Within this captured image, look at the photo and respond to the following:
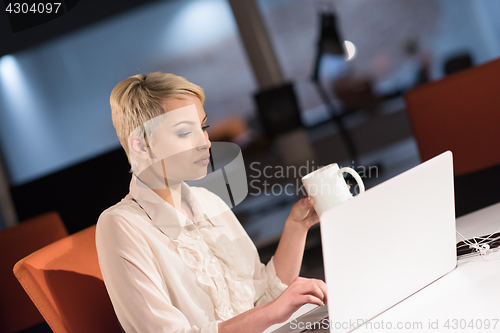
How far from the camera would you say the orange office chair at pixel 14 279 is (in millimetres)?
1907

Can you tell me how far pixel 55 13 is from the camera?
5.89 feet

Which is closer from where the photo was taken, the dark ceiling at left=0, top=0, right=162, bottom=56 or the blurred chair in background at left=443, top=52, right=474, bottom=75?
the dark ceiling at left=0, top=0, right=162, bottom=56

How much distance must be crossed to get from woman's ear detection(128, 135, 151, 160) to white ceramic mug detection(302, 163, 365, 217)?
1.33ft

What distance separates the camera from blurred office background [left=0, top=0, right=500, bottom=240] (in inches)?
136

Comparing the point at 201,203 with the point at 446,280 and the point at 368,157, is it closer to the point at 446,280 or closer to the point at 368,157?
the point at 446,280

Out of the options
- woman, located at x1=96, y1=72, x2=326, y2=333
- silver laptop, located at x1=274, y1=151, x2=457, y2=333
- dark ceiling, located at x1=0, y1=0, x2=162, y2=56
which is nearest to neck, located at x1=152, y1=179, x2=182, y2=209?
woman, located at x1=96, y1=72, x2=326, y2=333

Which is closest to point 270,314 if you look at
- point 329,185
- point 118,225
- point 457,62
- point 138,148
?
point 329,185

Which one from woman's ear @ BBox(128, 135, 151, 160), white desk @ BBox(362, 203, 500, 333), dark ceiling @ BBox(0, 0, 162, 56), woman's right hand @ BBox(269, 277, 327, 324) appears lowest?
white desk @ BBox(362, 203, 500, 333)

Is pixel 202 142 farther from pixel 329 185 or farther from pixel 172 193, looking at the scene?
pixel 329 185

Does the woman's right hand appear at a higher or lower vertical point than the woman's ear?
lower

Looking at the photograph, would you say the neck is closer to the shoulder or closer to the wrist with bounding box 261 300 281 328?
the shoulder

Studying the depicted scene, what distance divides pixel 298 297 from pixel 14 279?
5.53ft

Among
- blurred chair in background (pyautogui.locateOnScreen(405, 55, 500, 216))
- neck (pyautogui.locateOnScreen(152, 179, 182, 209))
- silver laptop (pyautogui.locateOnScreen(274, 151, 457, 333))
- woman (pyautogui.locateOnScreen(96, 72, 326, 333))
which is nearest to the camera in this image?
silver laptop (pyautogui.locateOnScreen(274, 151, 457, 333))

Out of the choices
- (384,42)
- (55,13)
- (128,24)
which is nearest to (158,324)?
(55,13)
